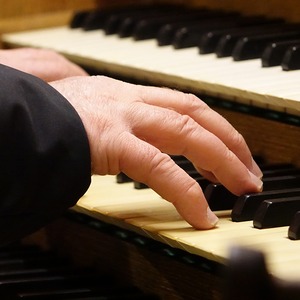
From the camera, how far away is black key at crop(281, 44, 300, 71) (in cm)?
154

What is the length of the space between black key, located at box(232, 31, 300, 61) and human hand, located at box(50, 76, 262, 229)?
344 millimetres

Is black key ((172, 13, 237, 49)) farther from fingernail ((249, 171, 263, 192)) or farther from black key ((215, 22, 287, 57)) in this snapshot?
fingernail ((249, 171, 263, 192))

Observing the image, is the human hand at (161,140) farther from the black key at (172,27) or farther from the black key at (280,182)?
the black key at (172,27)

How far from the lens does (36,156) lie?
121 centimetres

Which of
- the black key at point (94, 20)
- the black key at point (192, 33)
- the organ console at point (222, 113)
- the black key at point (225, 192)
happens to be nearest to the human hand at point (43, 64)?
the organ console at point (222, 113)

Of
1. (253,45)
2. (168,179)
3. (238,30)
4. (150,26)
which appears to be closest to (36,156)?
(168,179)

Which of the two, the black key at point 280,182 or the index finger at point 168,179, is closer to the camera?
the index finger at point 168,179

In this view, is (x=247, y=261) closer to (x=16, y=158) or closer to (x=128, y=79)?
(x=16, y=158)

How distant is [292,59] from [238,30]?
0.90 feet

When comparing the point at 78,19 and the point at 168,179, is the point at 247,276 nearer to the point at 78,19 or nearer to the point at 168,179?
the point at 168,179

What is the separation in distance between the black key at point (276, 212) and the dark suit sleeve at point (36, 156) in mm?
205

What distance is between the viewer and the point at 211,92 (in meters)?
1.54

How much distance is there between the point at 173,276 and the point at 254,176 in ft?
0.64

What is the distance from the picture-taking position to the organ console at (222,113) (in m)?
1.24
